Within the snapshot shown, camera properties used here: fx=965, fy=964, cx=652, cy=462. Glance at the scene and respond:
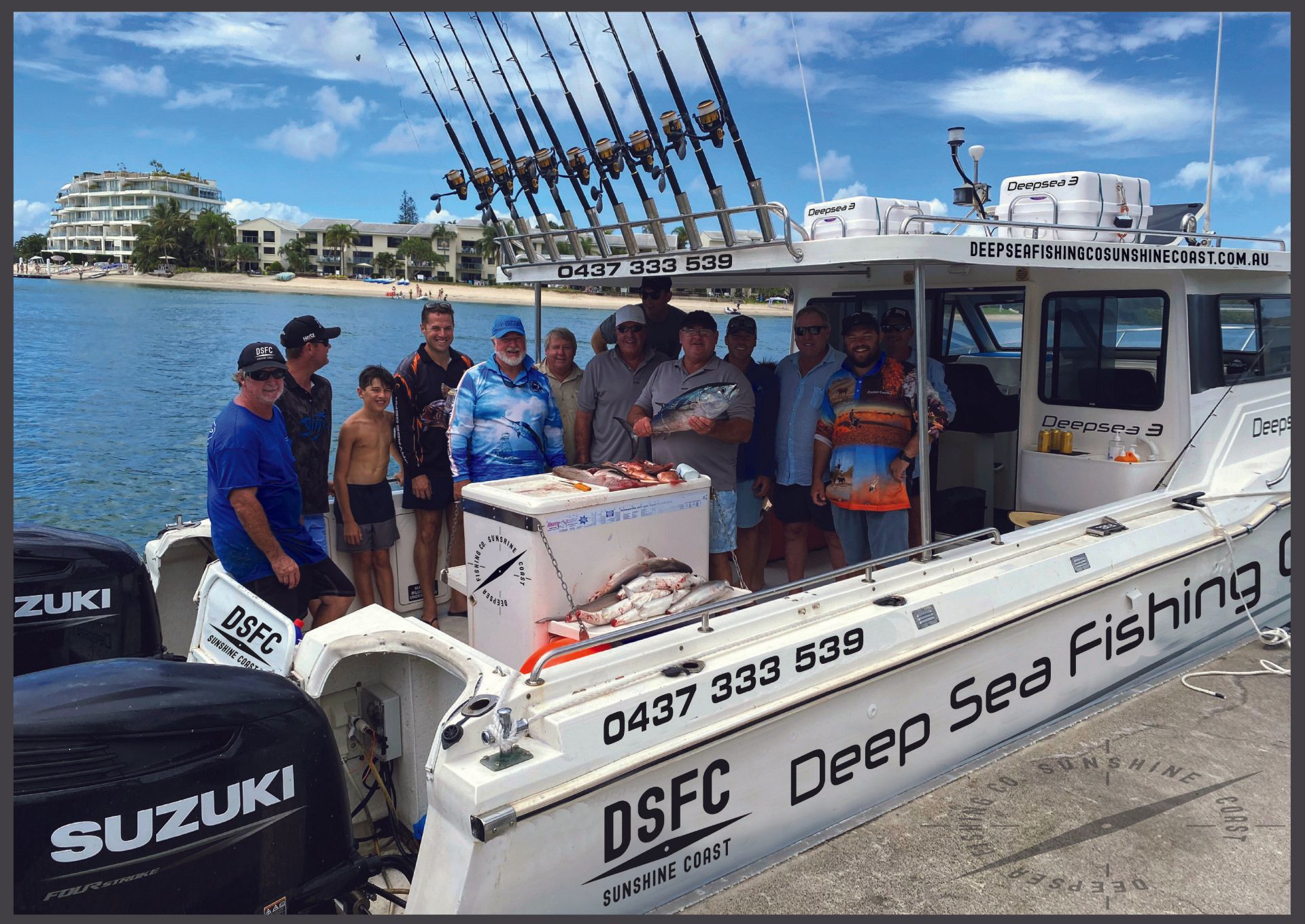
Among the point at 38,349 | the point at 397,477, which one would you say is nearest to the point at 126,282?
the point at 38,349

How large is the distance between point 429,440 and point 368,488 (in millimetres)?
404

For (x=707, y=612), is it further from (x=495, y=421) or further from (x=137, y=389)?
(x=137, y=389)

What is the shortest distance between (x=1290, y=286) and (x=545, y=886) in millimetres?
5633

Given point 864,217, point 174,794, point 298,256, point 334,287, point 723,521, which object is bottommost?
point 174,794

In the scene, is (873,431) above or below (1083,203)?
below

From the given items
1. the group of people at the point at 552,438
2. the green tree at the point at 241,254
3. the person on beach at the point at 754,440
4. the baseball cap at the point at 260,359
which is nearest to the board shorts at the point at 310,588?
the group of people at the point at 552,438

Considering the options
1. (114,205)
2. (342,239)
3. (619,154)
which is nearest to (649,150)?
(619,154)

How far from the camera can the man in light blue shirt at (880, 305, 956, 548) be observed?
4406 millimetres

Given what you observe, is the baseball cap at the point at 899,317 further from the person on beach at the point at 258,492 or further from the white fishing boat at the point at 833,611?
the person on beach at the point at 258,492

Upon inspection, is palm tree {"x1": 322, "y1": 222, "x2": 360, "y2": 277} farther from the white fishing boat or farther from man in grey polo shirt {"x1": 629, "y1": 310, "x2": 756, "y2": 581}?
man in grey polo shirt {"x1": 629, "y1": 310, "x2": 756, "y2": 581}

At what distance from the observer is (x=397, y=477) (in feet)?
17.0

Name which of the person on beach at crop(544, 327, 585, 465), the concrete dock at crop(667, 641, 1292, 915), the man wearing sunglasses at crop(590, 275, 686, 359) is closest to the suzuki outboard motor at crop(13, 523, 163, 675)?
the person on beach at crop(544, 327, 585, 465)

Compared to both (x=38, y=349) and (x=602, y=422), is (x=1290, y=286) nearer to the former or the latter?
(x=602, y=422)

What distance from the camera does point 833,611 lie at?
3.51 meters
